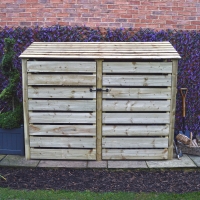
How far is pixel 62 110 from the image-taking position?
4.86m

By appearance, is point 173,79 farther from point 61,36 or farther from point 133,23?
point 61,36

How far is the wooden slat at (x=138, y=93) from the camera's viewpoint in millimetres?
4801

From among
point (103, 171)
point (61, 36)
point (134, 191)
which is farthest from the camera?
point (61, 36)

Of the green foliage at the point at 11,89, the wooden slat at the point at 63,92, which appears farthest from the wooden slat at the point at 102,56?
the green foliage at the point at 11,89

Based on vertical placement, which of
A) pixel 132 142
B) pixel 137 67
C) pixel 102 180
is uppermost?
pixel 137 67

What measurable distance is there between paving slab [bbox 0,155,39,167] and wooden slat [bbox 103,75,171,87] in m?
1.70

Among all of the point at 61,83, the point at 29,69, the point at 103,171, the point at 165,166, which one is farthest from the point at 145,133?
the point at 29,69

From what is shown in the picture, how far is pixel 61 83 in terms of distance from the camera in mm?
4781

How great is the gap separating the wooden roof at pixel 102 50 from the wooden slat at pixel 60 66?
0.34 feet

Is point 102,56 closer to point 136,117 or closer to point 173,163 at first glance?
point 136,117

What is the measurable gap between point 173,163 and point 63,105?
1.97 metres

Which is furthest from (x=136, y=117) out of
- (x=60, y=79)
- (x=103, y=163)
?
(x=60, y=79)

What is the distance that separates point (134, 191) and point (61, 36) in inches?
123

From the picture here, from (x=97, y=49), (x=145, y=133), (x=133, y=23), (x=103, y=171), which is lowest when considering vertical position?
(x=103, y=171)
